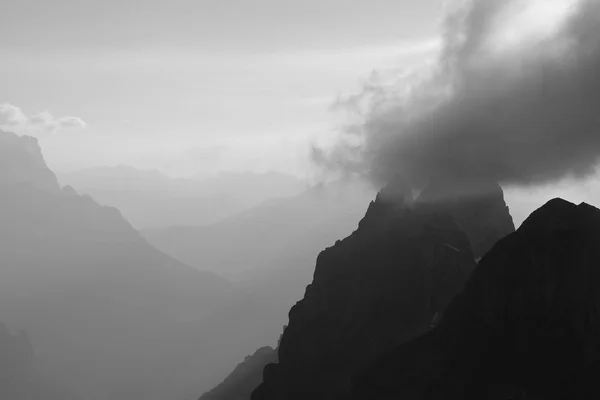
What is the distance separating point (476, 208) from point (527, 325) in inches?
3380

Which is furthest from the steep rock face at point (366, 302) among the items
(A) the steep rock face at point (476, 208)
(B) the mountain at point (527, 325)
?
(B) the mountain at point (527, 325)

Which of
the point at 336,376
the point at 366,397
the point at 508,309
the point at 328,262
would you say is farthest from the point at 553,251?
the point at 328,262

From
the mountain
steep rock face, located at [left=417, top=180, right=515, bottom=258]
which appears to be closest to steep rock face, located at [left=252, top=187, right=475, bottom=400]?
steep rock face, located at [left=417, top=180, right=515, bottom=258]

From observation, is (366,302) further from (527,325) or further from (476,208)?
(527,325)

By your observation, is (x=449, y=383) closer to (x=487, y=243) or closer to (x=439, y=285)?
(x=439, y=285)

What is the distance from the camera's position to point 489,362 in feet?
300

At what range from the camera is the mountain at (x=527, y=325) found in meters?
83.6

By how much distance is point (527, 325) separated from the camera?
88750 mm

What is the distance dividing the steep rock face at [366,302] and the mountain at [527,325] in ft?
122

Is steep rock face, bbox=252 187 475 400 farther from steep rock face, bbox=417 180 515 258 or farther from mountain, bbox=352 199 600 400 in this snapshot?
mountain, bbox=352 199 600 400

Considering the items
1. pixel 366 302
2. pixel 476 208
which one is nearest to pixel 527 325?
pixel 366 302

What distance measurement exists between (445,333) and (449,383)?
30.3 ft

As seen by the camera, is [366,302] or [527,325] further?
[366,302]

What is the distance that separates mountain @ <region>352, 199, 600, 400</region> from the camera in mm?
83562
